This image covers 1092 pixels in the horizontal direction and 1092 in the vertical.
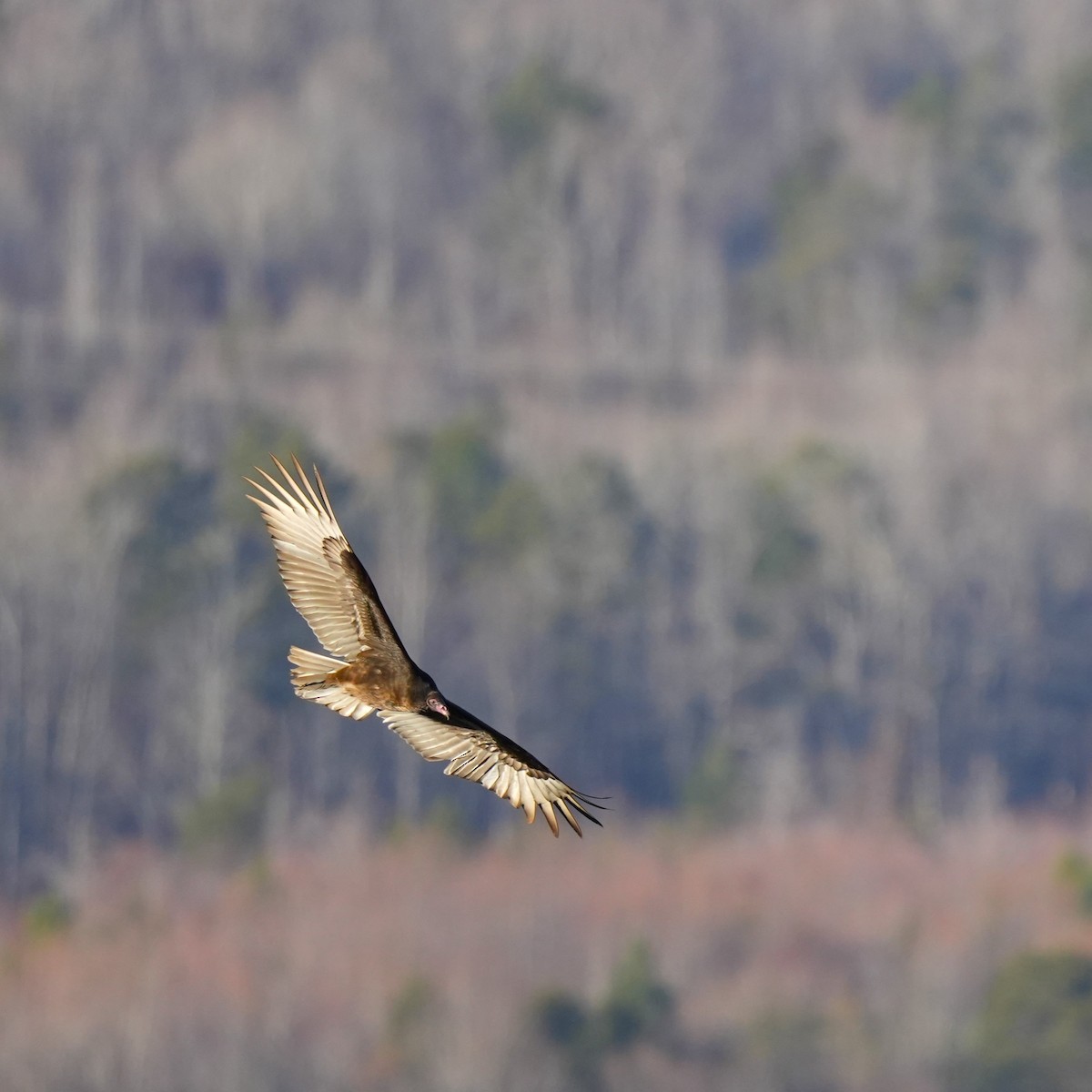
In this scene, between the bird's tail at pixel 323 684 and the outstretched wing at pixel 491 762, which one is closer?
the bird's tail at pixel 323 684

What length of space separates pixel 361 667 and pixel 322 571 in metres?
0.44

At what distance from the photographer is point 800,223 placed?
3100 inches

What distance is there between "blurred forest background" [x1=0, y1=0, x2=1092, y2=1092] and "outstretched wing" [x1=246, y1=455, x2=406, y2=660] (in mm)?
28556

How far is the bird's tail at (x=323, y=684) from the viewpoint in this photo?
36.0 feet

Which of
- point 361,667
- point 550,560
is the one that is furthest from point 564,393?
point 361,667

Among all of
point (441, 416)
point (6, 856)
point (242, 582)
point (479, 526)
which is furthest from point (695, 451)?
point (6, 856)

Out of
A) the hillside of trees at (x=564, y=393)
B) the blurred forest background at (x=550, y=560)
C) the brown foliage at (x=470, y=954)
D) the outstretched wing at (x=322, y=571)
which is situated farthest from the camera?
the hillside of trees at (x=564, y=393)

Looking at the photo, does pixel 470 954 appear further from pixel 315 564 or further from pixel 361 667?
pixel 361 667

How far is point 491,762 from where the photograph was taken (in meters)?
11.9

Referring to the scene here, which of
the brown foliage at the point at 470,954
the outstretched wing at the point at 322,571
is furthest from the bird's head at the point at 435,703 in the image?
the brown foliage at the point at 470,954

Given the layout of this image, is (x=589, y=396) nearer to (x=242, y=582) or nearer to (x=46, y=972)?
(x=242, y=582)

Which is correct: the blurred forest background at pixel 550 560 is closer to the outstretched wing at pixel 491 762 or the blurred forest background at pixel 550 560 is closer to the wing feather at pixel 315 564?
the outstretched wing at pixel 491 762

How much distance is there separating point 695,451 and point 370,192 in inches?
946

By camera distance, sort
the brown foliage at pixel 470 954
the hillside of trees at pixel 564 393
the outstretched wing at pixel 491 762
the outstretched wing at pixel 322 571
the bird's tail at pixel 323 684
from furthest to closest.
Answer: the hillside of trees at pixel 564 393 → the brown foliage at pixel 470 954 → the outstretched wing at pixel 491 762 → the outstretched wing at pixel 322 571 → the bird's tail at pixel 323 684
